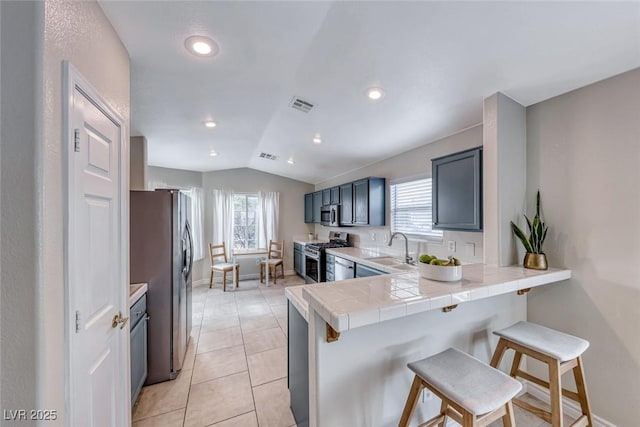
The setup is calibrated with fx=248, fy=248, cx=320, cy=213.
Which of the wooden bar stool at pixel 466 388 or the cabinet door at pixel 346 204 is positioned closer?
the wooden bar stool at pixel 466 388

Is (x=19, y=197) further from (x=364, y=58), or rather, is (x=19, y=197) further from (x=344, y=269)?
(x=344, y=269)

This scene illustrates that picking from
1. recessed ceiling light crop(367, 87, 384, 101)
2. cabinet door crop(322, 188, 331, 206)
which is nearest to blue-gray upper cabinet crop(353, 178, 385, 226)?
cabinet door crop(322, 188, 331, 206)

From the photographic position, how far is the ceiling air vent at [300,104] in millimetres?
2494

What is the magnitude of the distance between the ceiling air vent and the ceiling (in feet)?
0.23

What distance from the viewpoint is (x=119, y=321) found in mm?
1379

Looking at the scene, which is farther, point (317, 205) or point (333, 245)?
point (317, 205)

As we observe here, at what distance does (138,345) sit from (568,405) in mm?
3246

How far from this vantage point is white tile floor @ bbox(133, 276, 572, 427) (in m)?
1.79

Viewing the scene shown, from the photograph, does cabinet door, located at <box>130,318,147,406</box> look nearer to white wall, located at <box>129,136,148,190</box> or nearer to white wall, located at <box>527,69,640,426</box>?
white wall, located at <box>129,136,148,190</box>

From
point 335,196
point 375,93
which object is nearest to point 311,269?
point 335,196

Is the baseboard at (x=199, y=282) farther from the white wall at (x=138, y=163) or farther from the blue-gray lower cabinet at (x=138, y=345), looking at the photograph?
the blue-gray lower cabinet at (x=138, y=345)

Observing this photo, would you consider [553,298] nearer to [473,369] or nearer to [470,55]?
[473,369]

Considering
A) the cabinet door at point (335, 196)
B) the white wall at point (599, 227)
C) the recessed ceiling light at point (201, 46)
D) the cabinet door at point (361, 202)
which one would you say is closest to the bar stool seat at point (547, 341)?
the white wall at point (599, 227)

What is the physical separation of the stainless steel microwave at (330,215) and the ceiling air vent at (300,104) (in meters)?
2.23
